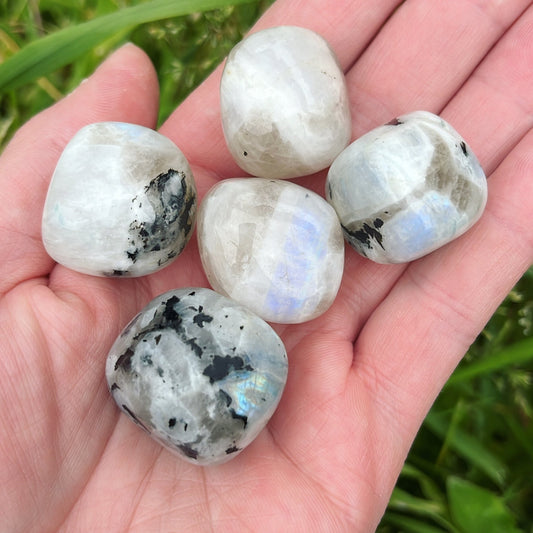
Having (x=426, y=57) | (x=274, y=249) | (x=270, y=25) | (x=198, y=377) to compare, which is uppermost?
(x=426, y=57)

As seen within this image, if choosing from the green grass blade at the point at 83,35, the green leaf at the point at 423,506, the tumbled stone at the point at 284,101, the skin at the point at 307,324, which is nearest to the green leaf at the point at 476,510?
the green leaf at the point at 423,506

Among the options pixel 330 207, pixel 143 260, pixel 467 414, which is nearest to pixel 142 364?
pixel 143 260

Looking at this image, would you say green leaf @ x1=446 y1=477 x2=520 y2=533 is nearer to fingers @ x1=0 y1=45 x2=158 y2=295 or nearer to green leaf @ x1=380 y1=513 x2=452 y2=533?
green leaf @ x1=380 y1=513 x2=452 y2=533

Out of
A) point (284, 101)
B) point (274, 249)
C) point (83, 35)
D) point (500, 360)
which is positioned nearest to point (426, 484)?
point (500, 360)

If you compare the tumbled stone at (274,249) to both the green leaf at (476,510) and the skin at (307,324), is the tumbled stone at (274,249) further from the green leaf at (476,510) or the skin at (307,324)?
the green leaf at (476,510)

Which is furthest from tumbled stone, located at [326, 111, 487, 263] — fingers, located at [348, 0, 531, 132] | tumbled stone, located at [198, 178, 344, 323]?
fingers, located at [348, 0, 531, 132]

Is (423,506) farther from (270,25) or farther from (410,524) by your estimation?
(270,25)
